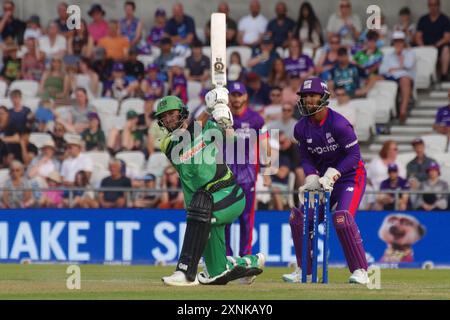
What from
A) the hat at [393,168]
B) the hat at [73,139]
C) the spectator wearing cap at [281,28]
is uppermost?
the spectator wearing cap at [281,28]

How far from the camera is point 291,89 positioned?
23422mm

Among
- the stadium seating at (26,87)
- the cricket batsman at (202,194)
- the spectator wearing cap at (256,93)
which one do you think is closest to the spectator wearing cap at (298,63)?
the spectator wearing cap at (256,93)

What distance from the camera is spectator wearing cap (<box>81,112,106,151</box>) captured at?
23203 millimetres

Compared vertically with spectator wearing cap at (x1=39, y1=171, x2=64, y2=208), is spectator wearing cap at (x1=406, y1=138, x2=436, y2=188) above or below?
above

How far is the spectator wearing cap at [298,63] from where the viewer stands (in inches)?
937

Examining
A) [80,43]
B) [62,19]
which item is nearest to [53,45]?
[80,43]

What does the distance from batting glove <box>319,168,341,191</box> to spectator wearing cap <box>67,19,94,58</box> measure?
12171mm

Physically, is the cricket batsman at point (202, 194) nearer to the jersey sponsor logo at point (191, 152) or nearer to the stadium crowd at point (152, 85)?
the jersey sponsor logo at point (191, 152)

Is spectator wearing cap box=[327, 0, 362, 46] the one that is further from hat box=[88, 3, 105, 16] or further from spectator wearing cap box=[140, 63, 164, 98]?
hat box=[88, 3, 105, 16]

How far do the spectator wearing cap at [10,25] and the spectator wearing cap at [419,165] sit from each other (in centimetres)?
864

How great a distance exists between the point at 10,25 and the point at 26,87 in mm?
1898

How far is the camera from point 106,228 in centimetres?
2081

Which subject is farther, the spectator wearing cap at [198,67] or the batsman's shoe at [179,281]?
the spectator wearing cap at [198,67]

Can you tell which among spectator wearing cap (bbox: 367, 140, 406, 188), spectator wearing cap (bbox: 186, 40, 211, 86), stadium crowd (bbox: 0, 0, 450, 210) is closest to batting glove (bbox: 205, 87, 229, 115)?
stadium crowd (bbox: 0, 0, 450, 210)
